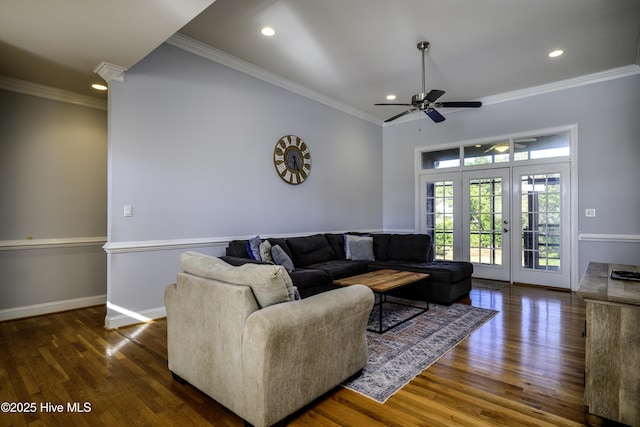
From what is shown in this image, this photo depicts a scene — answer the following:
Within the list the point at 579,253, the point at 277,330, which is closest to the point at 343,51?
the point at 277,330

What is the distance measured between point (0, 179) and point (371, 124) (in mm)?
5699

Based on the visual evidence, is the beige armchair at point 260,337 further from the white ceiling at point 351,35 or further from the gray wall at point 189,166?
the white ceiling at point 351,35

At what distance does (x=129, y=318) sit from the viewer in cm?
342

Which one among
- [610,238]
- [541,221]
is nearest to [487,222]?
[541,221]

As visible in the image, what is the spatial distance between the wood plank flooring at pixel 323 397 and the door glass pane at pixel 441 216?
2797mm

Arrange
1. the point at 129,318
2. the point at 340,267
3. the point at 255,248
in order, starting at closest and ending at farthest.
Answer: the point at 129,318 < the point at 255,248 < the point at 340,267

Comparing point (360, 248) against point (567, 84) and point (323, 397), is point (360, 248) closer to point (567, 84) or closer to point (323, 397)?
point (323, 397)

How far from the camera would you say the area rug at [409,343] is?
2.21 meters

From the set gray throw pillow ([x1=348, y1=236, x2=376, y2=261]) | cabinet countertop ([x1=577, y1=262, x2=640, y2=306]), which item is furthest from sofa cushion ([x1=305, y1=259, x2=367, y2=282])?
cabinet countertop ([x1=577, y1=262, x2=640, y2=306])

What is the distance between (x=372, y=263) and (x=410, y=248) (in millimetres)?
686

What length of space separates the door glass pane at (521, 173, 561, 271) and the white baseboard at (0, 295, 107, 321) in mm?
6357

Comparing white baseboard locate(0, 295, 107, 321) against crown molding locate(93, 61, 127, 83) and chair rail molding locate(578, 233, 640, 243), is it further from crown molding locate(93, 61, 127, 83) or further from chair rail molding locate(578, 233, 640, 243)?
chair rail molding locate(578, 233, 640, 243)

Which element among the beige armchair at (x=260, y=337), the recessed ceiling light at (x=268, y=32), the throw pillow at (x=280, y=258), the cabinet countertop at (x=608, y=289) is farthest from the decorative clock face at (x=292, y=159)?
the cabinet countertop at (x=608, y=289)

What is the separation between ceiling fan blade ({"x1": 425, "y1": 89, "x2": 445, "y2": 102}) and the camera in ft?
11.5
